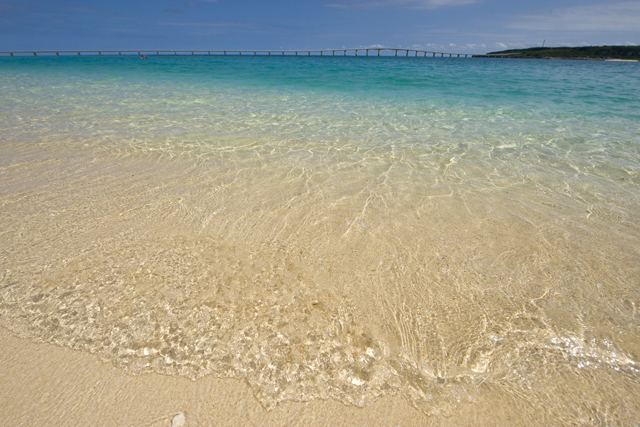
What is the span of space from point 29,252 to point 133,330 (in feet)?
4.56

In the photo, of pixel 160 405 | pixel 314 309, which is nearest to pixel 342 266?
pixel 314 309

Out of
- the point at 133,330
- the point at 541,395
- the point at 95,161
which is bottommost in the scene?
the point at 541,395

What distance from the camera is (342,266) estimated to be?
2.40 metres

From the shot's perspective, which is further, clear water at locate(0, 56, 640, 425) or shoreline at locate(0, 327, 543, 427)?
clear water at locate(0, 56, 640, 425)

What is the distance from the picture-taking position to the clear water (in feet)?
5.41

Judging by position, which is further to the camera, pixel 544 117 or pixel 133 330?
pixel 544 117

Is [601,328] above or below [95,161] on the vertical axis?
below

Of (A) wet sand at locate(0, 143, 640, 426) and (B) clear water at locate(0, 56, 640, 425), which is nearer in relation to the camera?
(A) wet sand at locate(0, 143, 640, 426)

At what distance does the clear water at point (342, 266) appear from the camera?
1.65 m

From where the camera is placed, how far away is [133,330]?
5.91 feet

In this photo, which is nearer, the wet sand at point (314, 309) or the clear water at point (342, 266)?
the wet sand at point (314, 309)

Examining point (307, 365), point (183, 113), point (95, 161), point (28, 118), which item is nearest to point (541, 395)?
point (307, 365)

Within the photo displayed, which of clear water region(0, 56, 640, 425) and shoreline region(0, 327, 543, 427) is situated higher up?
clear water region(0, 56, 640, 425)

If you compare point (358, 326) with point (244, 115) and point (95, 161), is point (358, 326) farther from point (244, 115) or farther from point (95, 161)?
point (244, 115)
